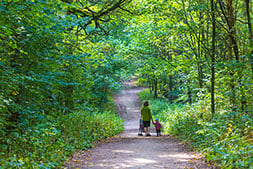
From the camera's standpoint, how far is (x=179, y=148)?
877cm

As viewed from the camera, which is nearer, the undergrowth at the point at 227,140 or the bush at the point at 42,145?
the undergrowth at the point at 227,140

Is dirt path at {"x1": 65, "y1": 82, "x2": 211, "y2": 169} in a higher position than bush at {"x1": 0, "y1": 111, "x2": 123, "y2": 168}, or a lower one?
lower

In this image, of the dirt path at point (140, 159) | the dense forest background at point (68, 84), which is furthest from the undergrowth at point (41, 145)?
the dirt path at point (140, 159)

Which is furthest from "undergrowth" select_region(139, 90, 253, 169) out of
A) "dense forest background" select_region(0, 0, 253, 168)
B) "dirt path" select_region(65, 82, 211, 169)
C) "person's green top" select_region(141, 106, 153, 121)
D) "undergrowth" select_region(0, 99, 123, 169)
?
"undergrowth" select_region(0, 99, 123, 169)

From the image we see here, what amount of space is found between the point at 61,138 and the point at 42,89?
6.41 feet

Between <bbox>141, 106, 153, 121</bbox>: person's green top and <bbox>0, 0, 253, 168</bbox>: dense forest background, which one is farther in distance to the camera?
<bbox>141, 106, 153, 121</bbox>: person's green top

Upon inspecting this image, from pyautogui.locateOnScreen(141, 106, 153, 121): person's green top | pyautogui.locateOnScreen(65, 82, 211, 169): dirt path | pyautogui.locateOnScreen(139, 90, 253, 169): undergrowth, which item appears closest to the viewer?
pyautogui.locateOnScreen(139, 90, 253, 169): undergrowth

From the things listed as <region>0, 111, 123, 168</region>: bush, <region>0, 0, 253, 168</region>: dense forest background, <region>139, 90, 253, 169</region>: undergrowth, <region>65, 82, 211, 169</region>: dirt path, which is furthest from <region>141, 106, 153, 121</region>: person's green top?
<region>0, 111, 123, 168</region>: bush

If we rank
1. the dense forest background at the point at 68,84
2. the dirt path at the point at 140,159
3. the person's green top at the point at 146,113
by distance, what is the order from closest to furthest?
the dense forest background at the point at 68,84 → the dirt path at the point at 140,159 → the person's green top at the point at 146,113

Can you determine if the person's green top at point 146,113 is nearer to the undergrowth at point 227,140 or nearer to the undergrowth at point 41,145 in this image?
the undergrowth at point 227,140

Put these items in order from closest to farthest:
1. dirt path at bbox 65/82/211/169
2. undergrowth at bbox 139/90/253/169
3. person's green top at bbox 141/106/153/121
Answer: undergrowth at bbox 139/90/253/169 < dirt path at bbox 65/82/211/169 < person's green top at bbox 141/106/153/121

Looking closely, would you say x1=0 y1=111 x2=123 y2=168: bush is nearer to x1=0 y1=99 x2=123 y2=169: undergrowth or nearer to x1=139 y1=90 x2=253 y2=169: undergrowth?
x1=0 y1=99 x2=123 y2=169: undergrowth

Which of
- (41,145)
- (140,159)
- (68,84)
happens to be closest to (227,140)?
(140,159)

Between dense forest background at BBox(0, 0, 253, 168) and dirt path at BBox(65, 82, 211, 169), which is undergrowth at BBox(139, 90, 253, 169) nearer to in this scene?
dense forest background at BBox(0, 0, 253, 168)
